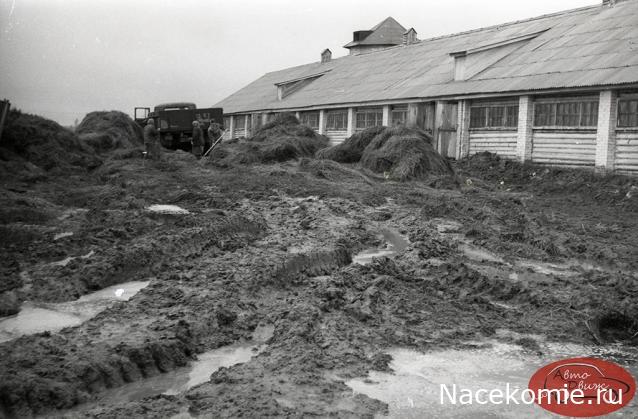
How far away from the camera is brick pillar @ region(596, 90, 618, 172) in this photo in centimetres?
1656

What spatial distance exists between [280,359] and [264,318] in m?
1.22

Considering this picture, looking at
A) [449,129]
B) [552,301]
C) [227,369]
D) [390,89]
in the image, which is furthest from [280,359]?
[390,89]

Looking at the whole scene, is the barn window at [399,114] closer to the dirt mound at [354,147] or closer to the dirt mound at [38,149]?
the dirt mound at [354,147]

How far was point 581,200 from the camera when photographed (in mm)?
15641

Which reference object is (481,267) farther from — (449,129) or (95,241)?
(449,129)

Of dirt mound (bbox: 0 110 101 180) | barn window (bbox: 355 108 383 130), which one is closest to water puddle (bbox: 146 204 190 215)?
dirt mound (bbox: 0 110 101 180)

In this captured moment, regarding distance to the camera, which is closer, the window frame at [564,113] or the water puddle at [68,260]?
the water puddle at [68,260]

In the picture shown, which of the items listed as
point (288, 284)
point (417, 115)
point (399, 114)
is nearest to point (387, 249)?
point (288, 284)

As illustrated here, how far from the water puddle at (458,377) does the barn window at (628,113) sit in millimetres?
12157

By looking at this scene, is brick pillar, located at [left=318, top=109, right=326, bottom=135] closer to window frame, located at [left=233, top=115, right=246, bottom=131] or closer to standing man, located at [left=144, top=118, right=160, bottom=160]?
standing man, located at [left=144, top=118, right=160, bottom=160]

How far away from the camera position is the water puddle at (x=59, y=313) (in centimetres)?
612

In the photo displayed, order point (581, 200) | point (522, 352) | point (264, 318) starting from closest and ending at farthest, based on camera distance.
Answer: point (522, 352)
point (264, 318)
point (581, 200)

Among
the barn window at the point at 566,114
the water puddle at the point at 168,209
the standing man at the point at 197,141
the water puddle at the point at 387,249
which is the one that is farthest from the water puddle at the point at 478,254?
the standing man at the point at 197,141

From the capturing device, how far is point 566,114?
18375mm
